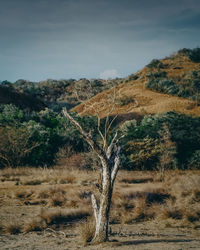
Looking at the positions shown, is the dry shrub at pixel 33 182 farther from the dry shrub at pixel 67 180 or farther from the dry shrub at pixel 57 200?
the dry shrub at pixel 57 200

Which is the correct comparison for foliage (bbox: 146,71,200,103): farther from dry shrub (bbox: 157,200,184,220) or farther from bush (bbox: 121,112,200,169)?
dry shrub (bbox: 157,200,184,220)

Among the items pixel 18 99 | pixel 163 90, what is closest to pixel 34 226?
pixel 18 99

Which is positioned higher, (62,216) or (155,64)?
(155,64)

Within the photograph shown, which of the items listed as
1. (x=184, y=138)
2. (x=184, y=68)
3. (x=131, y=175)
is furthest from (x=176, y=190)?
(x=184, y=68)

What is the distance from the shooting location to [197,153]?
19.5 meters

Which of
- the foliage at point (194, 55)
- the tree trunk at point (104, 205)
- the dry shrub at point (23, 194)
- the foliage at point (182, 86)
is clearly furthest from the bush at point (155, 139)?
the foliage at point (194, 55)

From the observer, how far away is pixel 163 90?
4088 cm

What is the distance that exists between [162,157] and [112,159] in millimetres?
12941

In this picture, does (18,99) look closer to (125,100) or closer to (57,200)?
(125,100)

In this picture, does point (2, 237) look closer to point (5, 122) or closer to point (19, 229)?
point (19, 229)

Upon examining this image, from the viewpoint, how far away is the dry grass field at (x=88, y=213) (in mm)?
6621

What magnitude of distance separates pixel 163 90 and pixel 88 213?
34200mm

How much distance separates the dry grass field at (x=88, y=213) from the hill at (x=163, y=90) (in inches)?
574

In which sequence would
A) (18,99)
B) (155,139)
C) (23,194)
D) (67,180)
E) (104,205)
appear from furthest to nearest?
1. (18,99)
2. (155,139)
3. (67,180)
4. (23,194)
5. (104,205)
